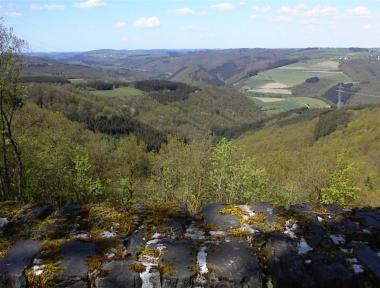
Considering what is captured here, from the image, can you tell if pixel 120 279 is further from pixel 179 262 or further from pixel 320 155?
pixel 320 155

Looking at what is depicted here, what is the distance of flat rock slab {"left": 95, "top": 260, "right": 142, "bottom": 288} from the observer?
6301 mm

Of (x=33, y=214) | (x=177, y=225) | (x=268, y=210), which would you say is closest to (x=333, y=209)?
(x=268, y=210)

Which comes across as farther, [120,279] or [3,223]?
[3,223]

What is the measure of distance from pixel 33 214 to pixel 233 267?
4538 mm

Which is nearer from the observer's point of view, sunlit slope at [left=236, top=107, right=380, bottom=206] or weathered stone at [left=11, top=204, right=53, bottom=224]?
weathered stone at [left=11, top=204, right=53, bottom=224]

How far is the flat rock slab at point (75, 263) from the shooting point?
20.8ft

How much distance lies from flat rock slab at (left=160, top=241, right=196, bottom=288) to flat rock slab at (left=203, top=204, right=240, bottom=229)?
110 centimetres

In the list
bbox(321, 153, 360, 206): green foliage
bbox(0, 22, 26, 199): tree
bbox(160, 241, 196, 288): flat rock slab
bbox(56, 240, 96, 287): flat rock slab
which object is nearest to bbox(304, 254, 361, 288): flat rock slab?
bbox(160, 241, 196, 288): flat rock slab

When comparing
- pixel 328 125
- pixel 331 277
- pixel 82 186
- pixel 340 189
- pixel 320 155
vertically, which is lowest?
pixel 328 125

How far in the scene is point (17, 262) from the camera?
6.66 m

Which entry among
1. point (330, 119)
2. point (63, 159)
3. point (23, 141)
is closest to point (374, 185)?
point (63, 159)

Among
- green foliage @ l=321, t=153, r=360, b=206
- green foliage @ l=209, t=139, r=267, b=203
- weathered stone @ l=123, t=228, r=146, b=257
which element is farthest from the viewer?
green foliage @ l=321, t=153, r=360, b=206

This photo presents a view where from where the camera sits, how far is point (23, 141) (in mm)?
29688

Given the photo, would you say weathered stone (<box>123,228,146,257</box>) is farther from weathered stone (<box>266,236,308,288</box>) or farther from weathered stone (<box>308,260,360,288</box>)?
weathered stone (<box>308,260,360,288</box>)
